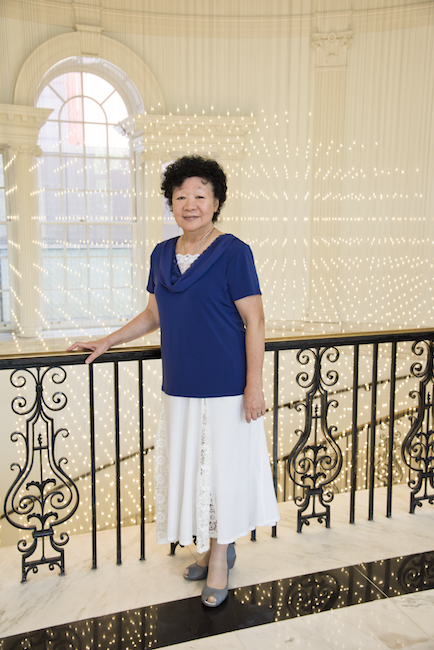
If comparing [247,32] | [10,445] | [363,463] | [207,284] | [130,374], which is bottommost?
[363,463]

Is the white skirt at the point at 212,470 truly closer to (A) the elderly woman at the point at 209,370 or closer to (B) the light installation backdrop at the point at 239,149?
(A) the elderly woman at the point at 209,370

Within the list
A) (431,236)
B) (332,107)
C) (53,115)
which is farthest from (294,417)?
(53,115)

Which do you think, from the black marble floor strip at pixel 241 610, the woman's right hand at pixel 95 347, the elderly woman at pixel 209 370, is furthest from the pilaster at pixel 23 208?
the black marble floor strip at pixel 241 610

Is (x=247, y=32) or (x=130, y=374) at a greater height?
(x=247, y=32)

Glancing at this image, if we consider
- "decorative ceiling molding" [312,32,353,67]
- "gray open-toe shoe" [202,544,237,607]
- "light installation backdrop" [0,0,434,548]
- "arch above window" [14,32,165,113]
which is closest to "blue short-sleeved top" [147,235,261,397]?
"gray open-toe shoe" [202,544,237,607]

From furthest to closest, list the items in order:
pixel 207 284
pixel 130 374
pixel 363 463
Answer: pixel 363 463 < pixel 130 374 < pixel 207 284

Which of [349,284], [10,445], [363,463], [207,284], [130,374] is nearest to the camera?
[207,284]

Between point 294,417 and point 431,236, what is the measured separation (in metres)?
2.96

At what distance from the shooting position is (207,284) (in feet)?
5.76

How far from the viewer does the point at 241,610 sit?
1854 millimetres

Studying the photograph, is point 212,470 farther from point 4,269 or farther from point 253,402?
point 4,269

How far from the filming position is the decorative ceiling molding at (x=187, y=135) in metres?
6.89

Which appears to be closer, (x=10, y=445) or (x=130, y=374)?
(x=10, y=445)

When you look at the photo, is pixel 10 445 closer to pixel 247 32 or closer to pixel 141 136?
pixel 141 136
